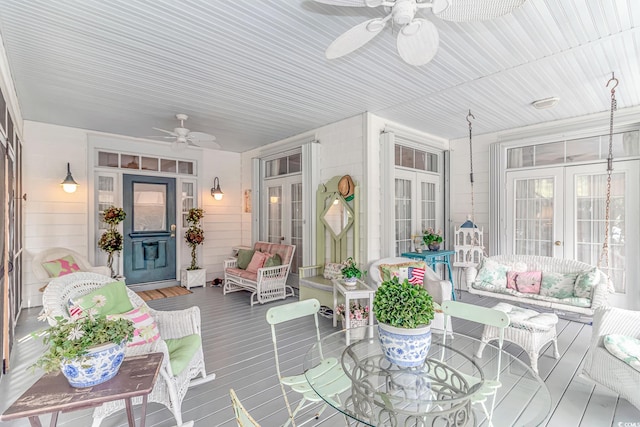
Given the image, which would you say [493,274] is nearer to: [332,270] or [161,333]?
[332,270]

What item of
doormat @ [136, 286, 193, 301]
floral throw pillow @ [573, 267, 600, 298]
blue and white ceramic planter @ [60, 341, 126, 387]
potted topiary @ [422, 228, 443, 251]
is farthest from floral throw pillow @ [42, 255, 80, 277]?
floral throw pillow @ [573, 267, 600, 298]

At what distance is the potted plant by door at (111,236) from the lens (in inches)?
197

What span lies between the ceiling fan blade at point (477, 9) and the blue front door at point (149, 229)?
5.72 meters

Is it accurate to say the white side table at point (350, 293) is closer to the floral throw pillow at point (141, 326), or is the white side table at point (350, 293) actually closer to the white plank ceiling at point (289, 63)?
the floral throw pillow at point (141, 326)

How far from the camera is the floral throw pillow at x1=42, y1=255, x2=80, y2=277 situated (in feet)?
14.2

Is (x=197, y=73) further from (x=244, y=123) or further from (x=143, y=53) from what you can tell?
(x=244, y=123)

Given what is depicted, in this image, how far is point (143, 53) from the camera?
8.90 feet

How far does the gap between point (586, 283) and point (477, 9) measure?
3210 mm

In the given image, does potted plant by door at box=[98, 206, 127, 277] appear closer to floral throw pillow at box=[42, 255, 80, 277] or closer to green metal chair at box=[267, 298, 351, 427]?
floral throw pillow at box=[42, 255, 80, 277]

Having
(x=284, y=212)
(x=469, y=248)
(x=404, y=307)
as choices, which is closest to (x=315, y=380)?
(x=404, y=307)

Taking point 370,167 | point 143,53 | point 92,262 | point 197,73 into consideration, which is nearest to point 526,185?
point 370,167

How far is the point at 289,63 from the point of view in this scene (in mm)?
2922

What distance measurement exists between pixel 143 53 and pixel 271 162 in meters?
3.56

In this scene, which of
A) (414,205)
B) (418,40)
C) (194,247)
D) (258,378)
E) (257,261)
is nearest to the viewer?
(418,40)
